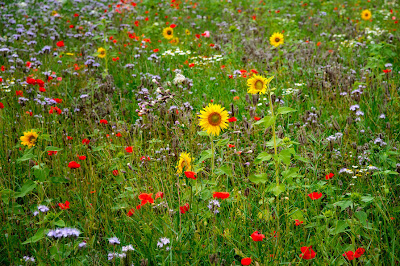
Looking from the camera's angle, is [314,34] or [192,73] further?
[314,34]

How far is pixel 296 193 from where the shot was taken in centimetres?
258

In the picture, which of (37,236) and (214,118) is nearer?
(37,236)

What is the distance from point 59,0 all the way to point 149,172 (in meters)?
6.61

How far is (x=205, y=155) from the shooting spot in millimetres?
2223

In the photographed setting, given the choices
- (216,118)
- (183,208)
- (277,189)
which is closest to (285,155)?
(277,189)

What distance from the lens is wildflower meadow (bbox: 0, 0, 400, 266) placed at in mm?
2000

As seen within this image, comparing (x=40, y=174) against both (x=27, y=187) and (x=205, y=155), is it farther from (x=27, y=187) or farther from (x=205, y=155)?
(x=205, y=155)

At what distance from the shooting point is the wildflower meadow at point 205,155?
200 cm

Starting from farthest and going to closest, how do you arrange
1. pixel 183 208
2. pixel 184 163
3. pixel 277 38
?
pixel 277 38 < pixel 184 163 < pixel 183 208

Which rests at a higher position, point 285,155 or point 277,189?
point 285,155

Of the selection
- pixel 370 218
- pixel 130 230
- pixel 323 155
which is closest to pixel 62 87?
pixel 130 230

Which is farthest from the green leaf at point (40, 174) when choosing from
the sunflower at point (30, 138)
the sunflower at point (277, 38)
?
the sunflower at point (277, 38)

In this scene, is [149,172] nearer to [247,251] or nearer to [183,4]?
[247,251]

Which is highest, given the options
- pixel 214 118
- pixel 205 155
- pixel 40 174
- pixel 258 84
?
pixel 258 84
